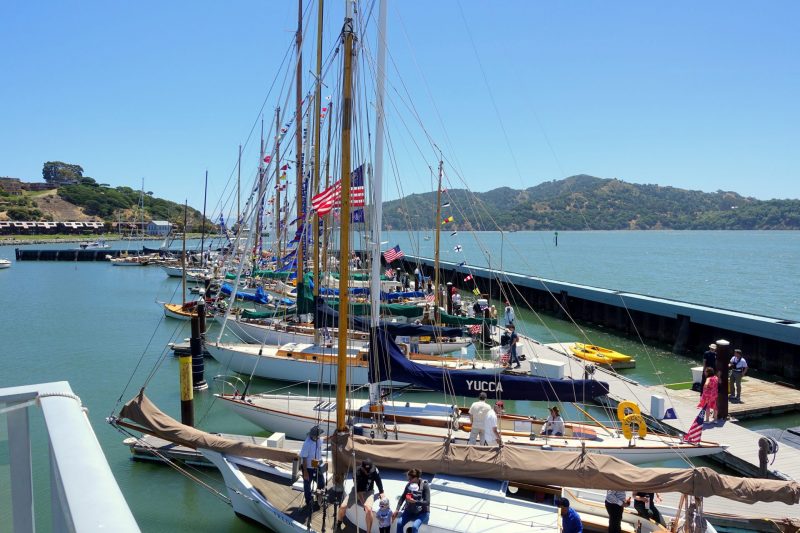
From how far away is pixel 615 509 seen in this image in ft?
34.3

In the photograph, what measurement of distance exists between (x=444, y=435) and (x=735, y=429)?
30.4ft

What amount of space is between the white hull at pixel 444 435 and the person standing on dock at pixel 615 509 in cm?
251

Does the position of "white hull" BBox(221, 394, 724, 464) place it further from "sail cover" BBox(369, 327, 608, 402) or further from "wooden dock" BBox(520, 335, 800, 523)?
"wooden dock" BBox(520, 335, 800, 523)

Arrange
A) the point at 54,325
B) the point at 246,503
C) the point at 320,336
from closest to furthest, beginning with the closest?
the point at 246,503 < the point at 320,336 < the point at 54,325

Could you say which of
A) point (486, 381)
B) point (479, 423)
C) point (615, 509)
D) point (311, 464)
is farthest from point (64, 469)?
point (486, 381)

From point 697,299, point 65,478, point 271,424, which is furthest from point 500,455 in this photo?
point 697,299

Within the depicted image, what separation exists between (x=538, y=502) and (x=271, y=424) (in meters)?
8.92

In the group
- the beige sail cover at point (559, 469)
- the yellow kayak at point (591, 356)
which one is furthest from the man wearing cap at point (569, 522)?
the yellow kayak at point (591, 356)

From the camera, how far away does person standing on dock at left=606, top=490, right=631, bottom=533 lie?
10.3 metres

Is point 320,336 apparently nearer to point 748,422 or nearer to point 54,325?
point 748,422

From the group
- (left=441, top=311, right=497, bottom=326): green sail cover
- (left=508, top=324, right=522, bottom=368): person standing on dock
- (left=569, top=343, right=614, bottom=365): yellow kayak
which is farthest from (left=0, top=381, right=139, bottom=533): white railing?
(left=569, top=343, right=614, bottom=365): yellow kayak

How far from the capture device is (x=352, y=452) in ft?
35.9

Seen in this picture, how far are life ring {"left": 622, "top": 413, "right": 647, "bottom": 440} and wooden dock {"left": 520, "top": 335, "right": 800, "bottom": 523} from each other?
1.73 meters

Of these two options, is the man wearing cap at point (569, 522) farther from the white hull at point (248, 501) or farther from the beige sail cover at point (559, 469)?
the white hull at point (248, 501)
